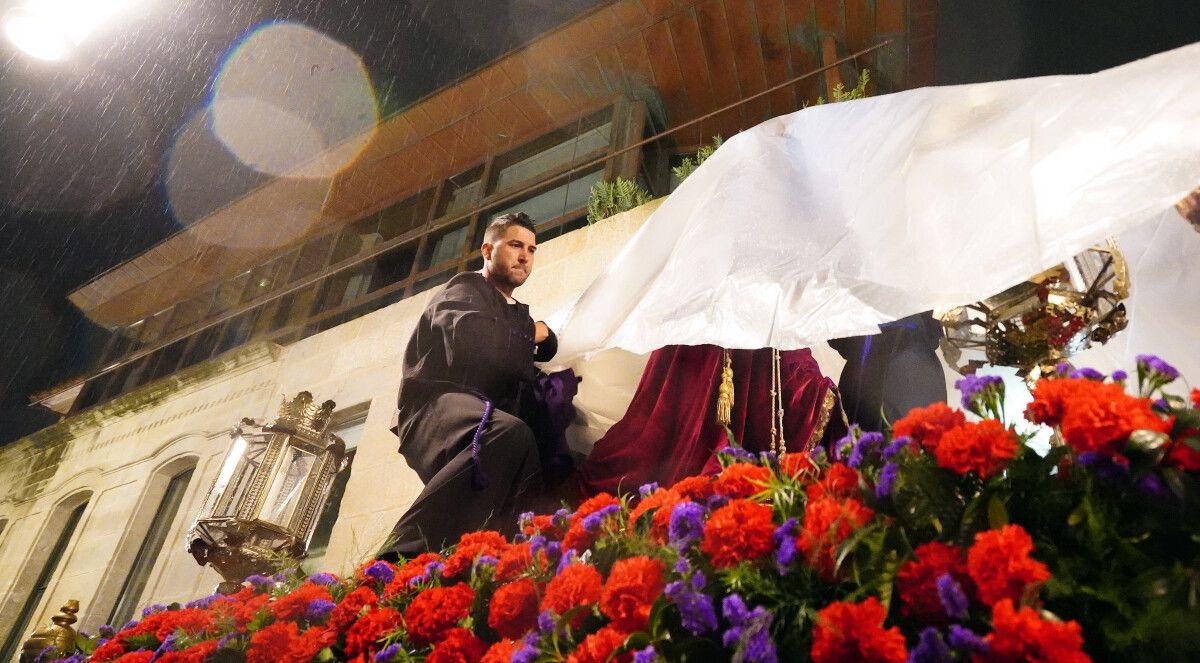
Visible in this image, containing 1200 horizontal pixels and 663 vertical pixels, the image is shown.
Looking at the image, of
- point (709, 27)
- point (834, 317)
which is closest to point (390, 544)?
point (834, 317)

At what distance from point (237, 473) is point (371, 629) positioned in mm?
2817

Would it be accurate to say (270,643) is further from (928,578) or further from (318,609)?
(928,578)

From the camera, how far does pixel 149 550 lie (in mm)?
6992

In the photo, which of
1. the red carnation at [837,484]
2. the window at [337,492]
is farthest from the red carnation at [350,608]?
Result: the window at [337,492]

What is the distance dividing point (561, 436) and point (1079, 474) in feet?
7.50

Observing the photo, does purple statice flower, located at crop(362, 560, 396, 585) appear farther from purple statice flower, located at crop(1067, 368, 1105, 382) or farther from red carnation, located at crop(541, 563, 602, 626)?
purple statice flower, located at crop(1067, 368, 1105, 382)

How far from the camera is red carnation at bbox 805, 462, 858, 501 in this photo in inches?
64.5

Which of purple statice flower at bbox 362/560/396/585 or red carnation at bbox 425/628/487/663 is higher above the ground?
purple statice flower at bbox 362/560/396/585

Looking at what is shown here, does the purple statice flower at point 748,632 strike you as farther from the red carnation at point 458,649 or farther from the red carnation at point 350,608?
the red carnation at point 350,608

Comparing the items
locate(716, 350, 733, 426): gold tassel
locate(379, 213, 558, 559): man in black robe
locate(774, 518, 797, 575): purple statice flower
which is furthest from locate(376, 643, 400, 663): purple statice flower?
locate(716, 350, 733, 426): gold tassel

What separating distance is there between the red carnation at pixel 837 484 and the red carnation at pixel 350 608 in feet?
4.28

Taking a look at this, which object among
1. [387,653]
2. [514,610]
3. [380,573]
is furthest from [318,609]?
[514,610]

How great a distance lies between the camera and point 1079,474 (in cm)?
139

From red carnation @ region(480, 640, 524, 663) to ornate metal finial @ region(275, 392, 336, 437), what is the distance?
10.7ft
